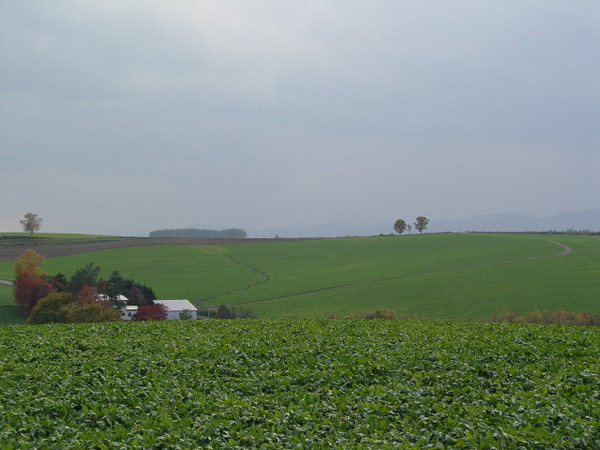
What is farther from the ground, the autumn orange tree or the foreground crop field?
the foreground crop field

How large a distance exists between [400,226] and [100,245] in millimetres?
70330

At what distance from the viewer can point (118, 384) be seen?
13250 mm

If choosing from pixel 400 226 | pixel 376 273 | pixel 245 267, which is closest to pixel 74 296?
pixel 245 267

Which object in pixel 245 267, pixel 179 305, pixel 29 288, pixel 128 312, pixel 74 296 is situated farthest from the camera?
pixel 245 267

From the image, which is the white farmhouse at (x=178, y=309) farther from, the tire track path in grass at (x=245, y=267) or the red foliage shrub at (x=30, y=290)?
the red foliage shrub at (x=30, y=290)

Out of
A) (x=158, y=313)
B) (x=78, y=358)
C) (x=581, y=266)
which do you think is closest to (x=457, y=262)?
(x=581, y=266)

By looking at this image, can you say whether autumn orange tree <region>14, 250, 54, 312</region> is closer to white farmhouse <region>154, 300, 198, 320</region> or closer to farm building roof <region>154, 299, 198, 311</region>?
farm building roof <region>154, 299, 198, 311</region>

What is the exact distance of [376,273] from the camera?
78.0 metres

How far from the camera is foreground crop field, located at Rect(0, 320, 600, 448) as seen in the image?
9.85 meters

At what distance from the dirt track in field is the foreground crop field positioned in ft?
264

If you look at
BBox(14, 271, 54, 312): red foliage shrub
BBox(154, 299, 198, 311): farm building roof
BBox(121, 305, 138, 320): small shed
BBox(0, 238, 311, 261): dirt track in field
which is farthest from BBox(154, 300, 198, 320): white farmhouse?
BBox(0, 238, 311, 261): dirt track in field

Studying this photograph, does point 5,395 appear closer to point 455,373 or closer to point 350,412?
point 350,412

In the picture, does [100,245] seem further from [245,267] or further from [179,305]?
[179,305]

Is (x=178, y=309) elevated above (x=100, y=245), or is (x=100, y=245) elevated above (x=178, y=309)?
(x=100, y=245)
